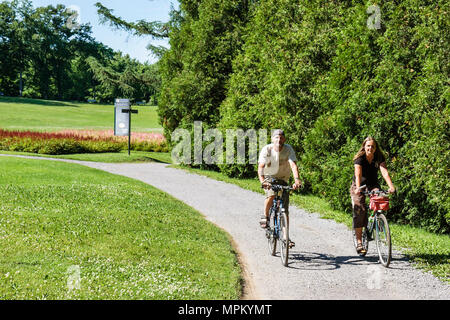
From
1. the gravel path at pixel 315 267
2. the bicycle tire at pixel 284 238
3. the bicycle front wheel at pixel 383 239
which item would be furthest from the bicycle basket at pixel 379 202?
the bicycle tire at pixel 284 238

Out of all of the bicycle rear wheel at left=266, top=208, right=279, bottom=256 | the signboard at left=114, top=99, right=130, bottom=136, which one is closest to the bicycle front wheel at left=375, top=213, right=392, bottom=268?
the bicycle rear wheel at left=266, top=208, right=279, bottom=256

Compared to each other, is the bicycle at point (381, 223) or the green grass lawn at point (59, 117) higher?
the green grass lawn at point (59, 117)

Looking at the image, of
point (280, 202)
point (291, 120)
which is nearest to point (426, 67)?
point (280, 202)

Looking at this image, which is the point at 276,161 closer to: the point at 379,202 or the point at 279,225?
the point at 279,225

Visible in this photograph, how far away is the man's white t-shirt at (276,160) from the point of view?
801 cm

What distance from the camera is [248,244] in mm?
9289

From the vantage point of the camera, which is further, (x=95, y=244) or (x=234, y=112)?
(x=234, y=112)

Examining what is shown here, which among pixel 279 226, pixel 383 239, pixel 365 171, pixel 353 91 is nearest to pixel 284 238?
pixel 279 226

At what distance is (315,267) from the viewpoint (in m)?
7.62

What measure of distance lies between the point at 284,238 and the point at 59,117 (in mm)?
68006

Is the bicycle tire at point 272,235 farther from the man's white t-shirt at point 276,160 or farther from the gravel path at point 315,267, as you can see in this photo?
the man's white t-shirt at point 276,160

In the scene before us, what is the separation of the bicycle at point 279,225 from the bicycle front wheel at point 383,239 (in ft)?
5.25
